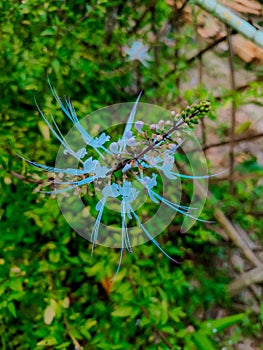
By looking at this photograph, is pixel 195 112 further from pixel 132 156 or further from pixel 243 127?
pixel 243 127

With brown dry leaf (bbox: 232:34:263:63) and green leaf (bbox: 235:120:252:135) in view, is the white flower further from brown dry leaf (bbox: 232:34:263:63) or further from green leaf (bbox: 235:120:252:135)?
brown dry leaf (bbox: 232:34:263:63)

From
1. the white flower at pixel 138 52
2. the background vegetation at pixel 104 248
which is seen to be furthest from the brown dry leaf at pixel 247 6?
the white flower at pixel 138 52

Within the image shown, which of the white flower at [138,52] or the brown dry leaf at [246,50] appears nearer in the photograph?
the white flower at [138,52]

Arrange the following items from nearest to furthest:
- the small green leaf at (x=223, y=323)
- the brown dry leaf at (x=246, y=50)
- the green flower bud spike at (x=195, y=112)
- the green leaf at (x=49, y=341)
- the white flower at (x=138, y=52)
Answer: the green flower bud spike at (x=195, y=112) → the green leaf at (x=49, y=341) → the small green leaf at (x=223, y=323) → the white flower at (x=138, y=52) → the brown dry leaf at (x=246, y=50)

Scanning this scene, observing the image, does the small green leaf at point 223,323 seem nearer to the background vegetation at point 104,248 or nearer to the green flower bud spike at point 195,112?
the background vegetation at point 104,248

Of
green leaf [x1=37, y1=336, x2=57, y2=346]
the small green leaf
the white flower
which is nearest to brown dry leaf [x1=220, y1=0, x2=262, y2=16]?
the white flower

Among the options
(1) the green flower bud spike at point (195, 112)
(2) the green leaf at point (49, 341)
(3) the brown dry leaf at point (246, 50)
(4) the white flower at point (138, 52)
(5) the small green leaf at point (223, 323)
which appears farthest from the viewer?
(3) the brown dry leaf at point (246, 50)

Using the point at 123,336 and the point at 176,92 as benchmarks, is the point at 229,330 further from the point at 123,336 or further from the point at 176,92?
the point at 176,92

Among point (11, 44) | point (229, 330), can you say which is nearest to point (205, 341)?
point (229, 330)
